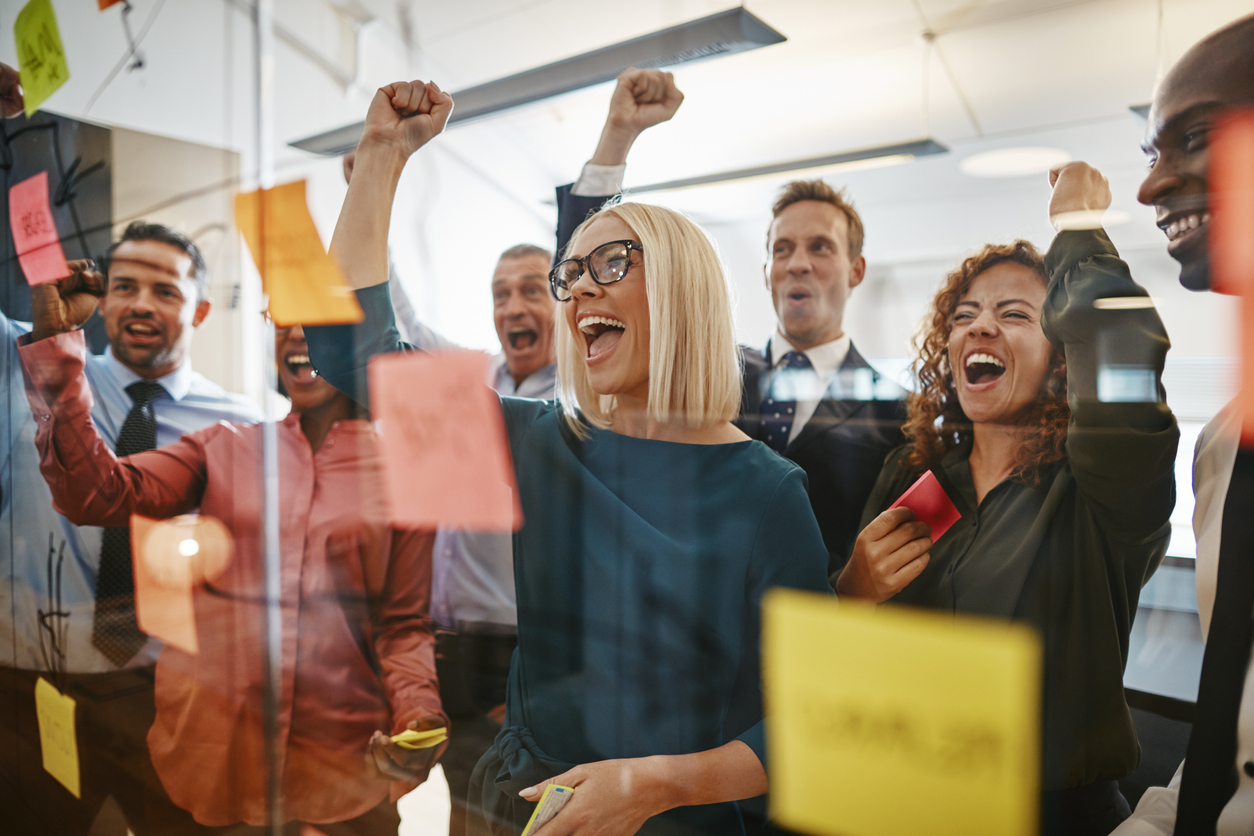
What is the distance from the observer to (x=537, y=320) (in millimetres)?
893

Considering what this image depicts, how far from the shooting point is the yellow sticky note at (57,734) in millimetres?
1538

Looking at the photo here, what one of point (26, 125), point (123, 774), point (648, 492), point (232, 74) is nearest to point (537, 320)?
point (648, 492)

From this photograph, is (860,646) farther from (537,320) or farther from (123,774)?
(123,774)

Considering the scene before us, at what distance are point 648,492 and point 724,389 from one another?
138 mm

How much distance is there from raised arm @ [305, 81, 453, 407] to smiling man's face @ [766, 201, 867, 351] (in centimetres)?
51

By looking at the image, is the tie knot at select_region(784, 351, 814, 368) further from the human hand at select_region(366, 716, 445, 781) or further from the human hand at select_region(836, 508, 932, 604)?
the human hand at select_region(366, 716, 445, 781)

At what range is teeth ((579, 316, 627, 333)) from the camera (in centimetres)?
79

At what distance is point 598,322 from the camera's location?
804 millimetres

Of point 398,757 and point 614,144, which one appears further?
point 398,757

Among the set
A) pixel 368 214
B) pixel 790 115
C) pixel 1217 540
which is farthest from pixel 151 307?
pixel 1217 540

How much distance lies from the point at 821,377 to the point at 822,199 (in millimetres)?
160

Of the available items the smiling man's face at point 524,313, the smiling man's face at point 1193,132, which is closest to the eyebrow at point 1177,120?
the smiling man's face at point 1193,132

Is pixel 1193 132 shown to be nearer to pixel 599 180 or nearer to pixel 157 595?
pixel 599 180

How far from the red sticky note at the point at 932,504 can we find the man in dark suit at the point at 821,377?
0.12 feet
